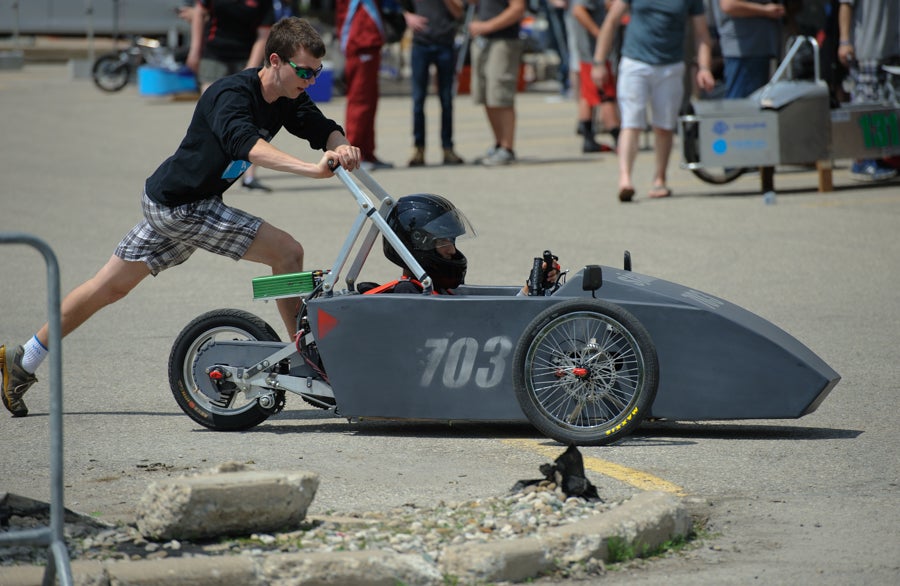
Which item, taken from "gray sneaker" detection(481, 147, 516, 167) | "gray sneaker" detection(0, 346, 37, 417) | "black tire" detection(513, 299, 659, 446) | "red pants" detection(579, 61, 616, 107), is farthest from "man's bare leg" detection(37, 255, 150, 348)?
"red pants" detection(579, 61, 616, 107)

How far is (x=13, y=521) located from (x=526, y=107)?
18545 millimetres

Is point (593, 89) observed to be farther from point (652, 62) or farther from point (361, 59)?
point (652, 62)

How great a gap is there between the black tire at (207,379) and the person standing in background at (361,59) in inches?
329

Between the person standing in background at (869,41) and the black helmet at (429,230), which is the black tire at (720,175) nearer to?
the person standing in background at (869,41)

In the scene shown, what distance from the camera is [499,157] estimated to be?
1528cm

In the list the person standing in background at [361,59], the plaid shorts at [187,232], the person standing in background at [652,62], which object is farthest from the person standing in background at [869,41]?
the plaid shorts at [187,232]

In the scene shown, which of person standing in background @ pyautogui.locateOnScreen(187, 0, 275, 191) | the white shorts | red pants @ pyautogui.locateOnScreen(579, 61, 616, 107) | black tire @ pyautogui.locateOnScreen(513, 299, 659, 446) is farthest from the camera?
red pants @ pyautogui.locateOnScreen(579, 61, 616, 107)

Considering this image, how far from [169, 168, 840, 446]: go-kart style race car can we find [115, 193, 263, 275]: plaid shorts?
286 millimetres

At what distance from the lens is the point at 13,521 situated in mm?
4457

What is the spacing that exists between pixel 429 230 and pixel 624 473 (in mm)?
1372

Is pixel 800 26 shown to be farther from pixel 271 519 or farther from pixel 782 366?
pixel 271 519

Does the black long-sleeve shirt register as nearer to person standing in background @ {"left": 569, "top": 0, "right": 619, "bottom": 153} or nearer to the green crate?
the green crate

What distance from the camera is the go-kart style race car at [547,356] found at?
5.61 metres

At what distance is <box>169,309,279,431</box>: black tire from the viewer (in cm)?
607
